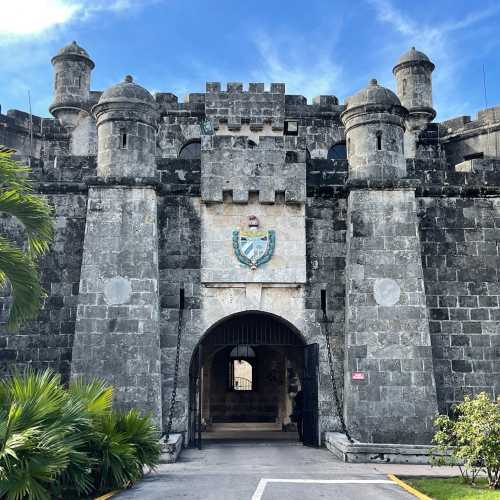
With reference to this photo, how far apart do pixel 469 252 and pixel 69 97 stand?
50.7ft

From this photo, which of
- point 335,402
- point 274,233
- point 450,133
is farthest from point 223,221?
point 450,133

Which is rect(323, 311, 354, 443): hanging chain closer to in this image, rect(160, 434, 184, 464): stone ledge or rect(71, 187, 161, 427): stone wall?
rect(160, 434, 184, 464): stone ledge

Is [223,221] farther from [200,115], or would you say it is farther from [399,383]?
[200,115]

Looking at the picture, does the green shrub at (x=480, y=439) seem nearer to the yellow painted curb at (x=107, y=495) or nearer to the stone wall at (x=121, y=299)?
the yellow painted curb at (x=107, y=495)

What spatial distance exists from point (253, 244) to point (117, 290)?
331 cm

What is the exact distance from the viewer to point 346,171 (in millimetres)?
17531

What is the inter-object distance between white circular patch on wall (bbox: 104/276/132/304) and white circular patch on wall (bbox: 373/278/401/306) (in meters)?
5.60

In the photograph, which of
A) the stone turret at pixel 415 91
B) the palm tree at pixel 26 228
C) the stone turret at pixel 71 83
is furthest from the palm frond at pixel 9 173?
the stone turret at pixel 415 91

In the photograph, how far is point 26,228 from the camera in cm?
1195

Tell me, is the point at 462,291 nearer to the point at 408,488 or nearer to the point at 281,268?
the point at 281,268

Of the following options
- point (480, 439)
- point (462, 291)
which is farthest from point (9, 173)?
point (462, 291)

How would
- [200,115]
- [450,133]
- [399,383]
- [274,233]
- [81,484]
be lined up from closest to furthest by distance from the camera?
1. [81,484]
2. [399,383]
3. [274,233]
4. [200,115]
5. [450,133]

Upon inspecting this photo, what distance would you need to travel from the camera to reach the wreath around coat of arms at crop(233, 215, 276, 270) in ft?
54.2

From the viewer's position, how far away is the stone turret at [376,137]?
16844 mm
